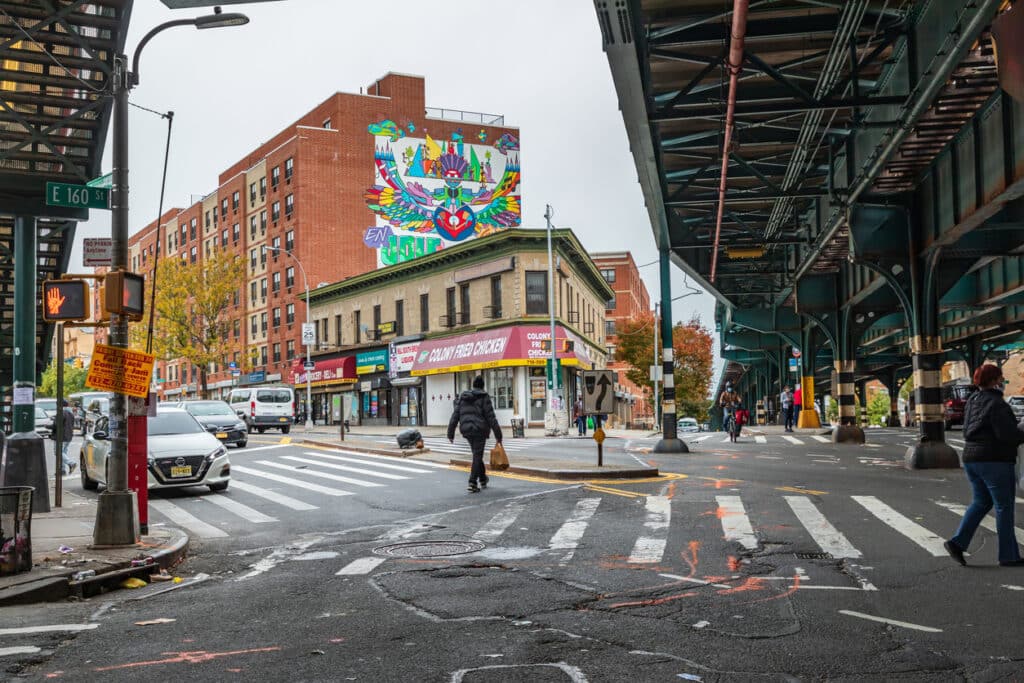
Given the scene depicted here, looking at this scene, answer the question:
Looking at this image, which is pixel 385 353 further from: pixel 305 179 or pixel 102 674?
pixel 102 674

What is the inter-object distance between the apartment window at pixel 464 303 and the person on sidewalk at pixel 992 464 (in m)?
44.3

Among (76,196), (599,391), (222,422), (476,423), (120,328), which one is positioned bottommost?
(222,422)

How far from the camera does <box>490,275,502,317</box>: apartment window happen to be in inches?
1978

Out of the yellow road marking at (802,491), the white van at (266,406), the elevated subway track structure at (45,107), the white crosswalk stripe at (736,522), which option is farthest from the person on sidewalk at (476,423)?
the white van at (266,406)

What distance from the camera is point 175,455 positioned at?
54.7 ft

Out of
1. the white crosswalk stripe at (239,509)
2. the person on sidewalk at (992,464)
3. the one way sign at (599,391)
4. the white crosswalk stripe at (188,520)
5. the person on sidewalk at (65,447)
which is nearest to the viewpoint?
the person on sidewalk at (992,464)

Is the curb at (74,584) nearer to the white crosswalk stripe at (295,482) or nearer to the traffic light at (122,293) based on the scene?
the traffic light at (122,293)

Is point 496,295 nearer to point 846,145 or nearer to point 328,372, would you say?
point 328,372

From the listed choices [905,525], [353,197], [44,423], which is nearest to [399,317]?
[353,197]

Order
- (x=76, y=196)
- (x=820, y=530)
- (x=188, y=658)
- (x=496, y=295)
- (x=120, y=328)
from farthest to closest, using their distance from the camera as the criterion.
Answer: (x=496, y=295) < (x=76, y=196) < (x=820, y=530) < (x=120, y=328) < (x=188, y=658)

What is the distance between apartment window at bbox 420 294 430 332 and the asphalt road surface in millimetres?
→ 41402

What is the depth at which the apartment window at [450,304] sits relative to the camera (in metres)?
53.7

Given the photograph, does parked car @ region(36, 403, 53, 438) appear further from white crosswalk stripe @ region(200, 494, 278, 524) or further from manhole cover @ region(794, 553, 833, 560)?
manhole cover @ region(794, 553, 833, 560)

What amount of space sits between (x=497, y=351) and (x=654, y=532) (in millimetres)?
37362
